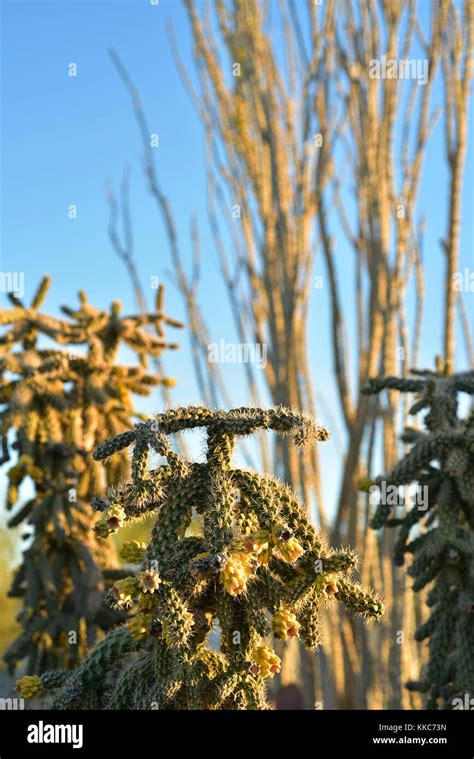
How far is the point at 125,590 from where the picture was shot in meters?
1.83

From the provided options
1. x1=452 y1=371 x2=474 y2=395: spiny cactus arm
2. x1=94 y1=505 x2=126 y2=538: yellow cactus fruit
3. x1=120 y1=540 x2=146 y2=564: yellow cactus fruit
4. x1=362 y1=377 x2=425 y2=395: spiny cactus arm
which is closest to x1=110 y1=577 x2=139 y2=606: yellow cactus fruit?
x1=94 y1=505 x2=126 y2=538: yellow cactus fruit

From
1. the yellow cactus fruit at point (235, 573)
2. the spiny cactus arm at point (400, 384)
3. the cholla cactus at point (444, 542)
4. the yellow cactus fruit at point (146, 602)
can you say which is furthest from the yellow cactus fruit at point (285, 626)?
the spiny cactus arm at point (400, 384)

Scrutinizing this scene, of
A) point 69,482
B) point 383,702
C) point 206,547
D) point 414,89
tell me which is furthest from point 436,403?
point 414,89

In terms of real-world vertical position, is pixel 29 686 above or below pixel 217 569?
below

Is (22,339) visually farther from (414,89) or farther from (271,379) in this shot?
(414,89)

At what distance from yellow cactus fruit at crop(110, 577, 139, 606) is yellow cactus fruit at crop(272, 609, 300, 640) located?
0.32 metres

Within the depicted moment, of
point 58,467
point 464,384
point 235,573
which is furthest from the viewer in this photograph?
point 58,467

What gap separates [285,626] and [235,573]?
0.63 ft

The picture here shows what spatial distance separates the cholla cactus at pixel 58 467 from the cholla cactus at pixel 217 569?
5.00 ft

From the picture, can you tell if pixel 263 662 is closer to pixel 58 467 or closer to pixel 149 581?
pixel 149 581

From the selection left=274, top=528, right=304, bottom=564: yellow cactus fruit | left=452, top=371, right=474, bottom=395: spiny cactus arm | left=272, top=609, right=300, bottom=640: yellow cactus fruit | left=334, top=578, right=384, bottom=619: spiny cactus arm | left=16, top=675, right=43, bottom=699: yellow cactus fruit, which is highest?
left=452, top=371, right=474, bottom=395: spiny cactus arm

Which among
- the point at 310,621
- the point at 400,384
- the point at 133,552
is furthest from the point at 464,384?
the point at 133,552

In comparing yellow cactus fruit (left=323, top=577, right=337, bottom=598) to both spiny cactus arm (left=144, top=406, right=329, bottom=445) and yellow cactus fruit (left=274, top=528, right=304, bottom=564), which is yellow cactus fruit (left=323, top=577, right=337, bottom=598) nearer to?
yellow cactus fruit (left=274, top=528, right=304, bottom=564)

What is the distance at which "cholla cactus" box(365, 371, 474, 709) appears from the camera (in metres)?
2.80
